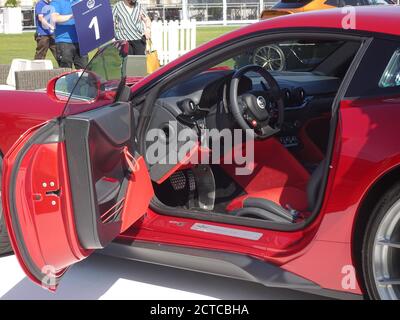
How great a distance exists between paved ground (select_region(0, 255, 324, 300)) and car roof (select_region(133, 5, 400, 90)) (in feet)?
3.86

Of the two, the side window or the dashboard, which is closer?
the side window

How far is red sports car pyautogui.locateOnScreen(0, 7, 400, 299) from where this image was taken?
2.60m

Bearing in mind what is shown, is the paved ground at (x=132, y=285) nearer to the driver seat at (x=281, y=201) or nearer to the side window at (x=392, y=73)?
the driver seat at (x=281, y=201)

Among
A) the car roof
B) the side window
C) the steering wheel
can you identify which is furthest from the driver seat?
the car roof

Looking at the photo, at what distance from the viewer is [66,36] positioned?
869cm

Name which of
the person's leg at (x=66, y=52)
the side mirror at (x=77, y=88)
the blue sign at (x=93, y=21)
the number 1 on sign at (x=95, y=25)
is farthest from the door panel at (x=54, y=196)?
the person's leg at (x=66, y=52)

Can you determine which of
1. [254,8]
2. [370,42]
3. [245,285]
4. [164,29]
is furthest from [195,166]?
[254,8]

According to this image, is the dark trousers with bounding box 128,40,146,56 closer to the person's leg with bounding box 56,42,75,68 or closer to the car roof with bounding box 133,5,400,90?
the person's leg with bounding box 56,42,75,68

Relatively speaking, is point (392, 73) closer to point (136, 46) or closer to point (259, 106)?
point (259, 106)

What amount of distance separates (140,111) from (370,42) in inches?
47.3

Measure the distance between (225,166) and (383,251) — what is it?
1.24 m

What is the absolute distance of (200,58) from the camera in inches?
122

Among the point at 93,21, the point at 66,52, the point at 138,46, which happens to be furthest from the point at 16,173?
the point at 138,46

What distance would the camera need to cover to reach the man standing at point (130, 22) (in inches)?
353
